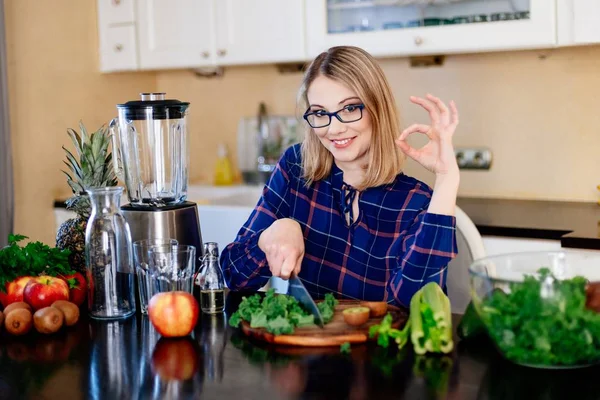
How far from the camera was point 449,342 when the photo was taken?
56.1 inches

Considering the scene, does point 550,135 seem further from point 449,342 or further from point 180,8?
point 449,342

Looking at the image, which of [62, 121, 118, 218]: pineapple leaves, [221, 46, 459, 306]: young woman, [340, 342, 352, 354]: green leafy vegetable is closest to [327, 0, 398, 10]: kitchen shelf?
[221, 46, 459, 306]: young woman

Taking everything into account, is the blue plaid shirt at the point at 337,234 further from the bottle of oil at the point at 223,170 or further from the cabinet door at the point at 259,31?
the bottle of oil at the point at 223,170

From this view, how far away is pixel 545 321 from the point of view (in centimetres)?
125

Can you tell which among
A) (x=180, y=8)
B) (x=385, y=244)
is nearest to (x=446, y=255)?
(x=385, y=244)

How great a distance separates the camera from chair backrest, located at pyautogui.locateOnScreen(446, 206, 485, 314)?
2074 millimetres

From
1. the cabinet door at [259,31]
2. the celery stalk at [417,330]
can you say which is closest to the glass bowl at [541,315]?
the celery stalk at [417,330]

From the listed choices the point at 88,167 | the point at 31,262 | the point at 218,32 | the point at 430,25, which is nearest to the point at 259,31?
the point at 218,32

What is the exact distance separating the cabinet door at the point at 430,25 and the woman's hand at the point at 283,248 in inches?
53.9

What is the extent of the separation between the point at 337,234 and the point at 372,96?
0.35 m

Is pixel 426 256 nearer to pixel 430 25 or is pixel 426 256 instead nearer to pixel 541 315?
pixel 541 315

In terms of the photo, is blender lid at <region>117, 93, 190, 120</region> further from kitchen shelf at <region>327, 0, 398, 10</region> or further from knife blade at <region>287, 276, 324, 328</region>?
kitchen shelf at <region>327, 0, 398, 10</region>

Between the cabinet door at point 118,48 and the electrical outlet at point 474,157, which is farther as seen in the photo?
the cabinet door at point 118,48

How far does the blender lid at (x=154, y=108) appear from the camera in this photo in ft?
6.36
